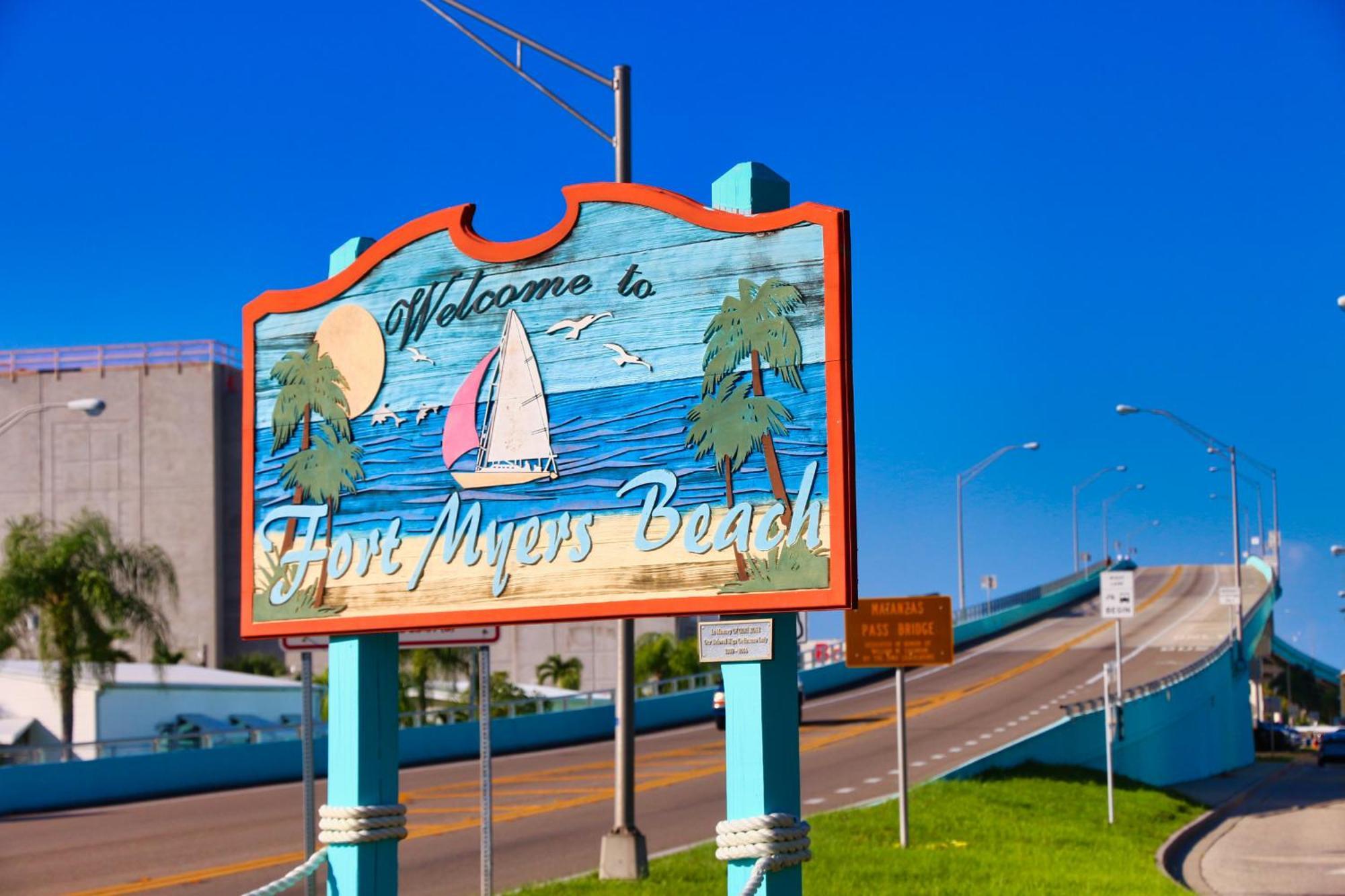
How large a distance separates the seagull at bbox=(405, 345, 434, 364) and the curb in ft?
48.3

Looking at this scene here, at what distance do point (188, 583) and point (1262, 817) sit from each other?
60254 millimetres

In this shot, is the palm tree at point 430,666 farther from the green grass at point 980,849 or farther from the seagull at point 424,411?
the seagull at point 424,411

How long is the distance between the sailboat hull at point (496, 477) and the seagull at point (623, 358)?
0.71m

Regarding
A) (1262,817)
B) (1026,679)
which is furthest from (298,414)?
(1026,679)

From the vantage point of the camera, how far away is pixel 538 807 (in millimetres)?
25844

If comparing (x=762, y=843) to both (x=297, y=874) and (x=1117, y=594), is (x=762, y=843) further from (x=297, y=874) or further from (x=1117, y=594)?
(x=1117, y=594)

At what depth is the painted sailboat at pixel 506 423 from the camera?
29.1 feet

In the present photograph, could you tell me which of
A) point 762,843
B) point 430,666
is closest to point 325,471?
point 762,843

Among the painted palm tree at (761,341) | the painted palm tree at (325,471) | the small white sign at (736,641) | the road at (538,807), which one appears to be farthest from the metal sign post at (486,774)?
the road at (538,807)

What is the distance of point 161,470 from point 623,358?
253 ft

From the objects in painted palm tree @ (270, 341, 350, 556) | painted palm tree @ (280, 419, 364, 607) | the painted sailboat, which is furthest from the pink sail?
painted palm tree @ (270, 341, 350, 556)

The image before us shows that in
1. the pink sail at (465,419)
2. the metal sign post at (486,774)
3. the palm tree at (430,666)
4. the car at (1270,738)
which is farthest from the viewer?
the car at (1270,738)

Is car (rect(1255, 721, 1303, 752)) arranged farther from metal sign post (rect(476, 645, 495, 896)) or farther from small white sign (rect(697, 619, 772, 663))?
small white sign (rect(697, 619, 772, 663))

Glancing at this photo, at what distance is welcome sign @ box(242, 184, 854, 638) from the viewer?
811 cm
